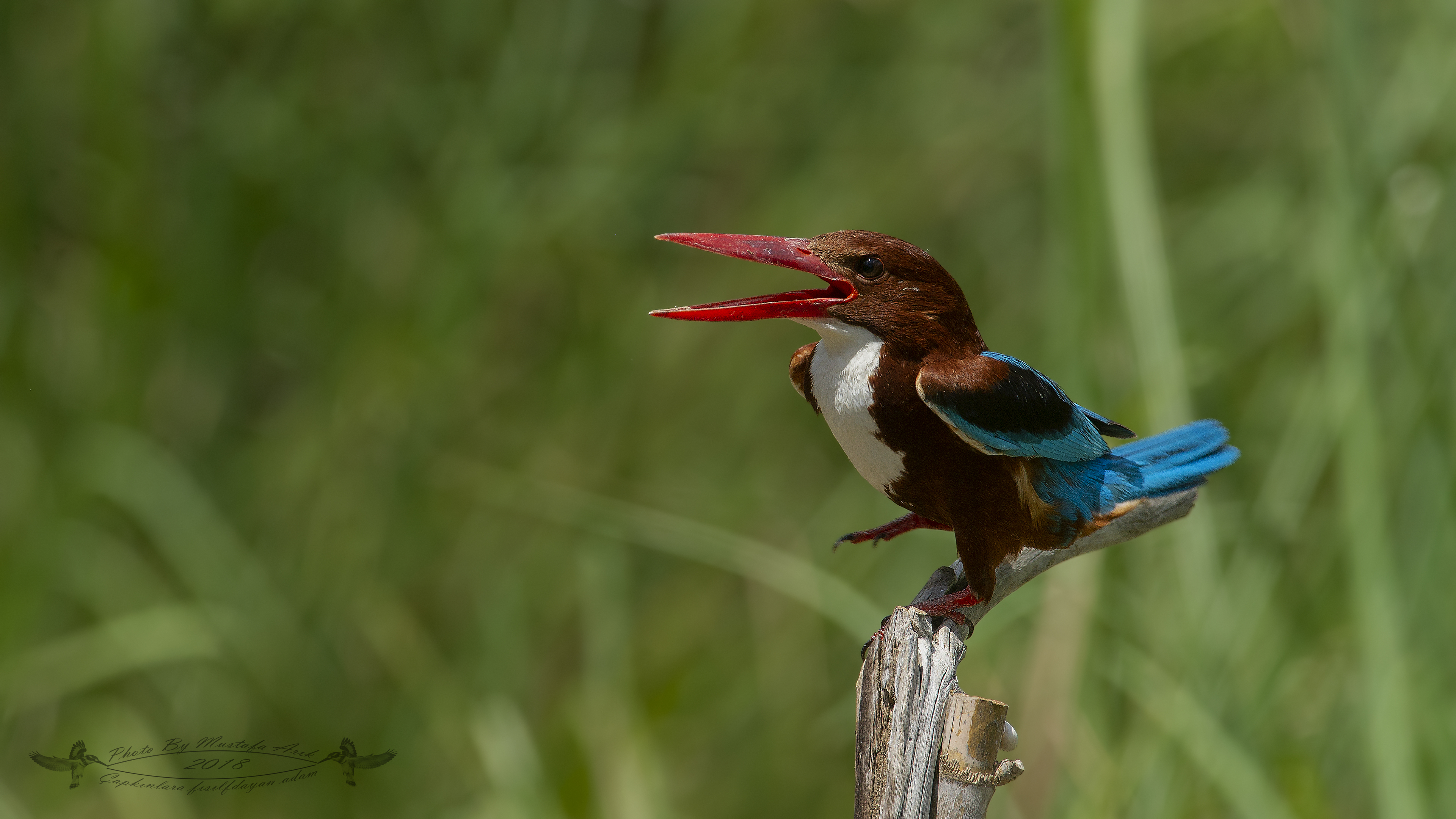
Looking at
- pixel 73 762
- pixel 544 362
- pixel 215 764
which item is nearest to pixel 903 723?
pixel 73 762

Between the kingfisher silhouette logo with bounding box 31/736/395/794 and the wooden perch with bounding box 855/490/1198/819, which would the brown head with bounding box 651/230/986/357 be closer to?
the wooden perch with bounding box 855/490/1198/819

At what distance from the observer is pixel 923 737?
3.87 ft

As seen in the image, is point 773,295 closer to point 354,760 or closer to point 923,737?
point 923,737

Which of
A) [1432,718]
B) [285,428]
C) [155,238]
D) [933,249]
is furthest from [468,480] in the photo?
[1432,718]

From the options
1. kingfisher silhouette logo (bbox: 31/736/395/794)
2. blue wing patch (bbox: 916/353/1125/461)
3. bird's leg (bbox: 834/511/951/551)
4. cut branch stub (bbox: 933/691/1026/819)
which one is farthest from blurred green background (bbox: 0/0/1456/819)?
cut branch stub (bbox: 933/691/1026/819)

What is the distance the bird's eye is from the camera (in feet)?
4.41

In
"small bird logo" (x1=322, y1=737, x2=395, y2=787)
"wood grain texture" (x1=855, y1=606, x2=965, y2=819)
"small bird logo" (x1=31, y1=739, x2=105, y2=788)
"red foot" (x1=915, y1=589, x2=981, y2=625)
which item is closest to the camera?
"wood grain texture" (x1=855, y1=606, x2=965, y2=819)

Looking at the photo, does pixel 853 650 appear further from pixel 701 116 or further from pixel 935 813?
pixel 935 813

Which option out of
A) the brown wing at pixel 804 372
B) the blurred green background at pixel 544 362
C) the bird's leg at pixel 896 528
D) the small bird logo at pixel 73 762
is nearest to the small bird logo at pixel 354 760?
the blurred green background at pixel 544 362

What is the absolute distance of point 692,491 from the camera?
3.00 metres

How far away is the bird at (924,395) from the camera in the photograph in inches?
51.9

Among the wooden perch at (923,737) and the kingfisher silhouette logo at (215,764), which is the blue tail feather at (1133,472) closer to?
the wooden perch at (923,737)

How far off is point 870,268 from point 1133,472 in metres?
0.52

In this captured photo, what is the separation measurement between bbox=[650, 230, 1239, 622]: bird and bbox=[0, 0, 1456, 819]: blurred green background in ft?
2.70
